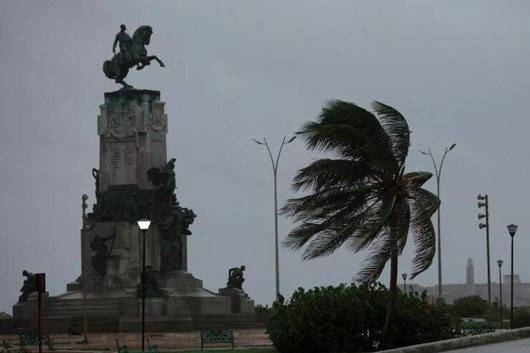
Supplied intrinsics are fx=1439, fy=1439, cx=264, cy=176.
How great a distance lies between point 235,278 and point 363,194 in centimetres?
3383

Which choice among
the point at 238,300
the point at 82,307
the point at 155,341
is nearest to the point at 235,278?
the point at 238,300

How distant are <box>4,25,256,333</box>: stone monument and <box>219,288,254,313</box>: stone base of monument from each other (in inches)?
1.8

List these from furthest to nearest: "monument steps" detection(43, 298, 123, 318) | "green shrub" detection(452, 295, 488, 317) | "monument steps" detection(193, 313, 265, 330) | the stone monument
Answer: "green shrub" detection(452, 295, 488, 317)
the stone monument
"monument steps" detection(43, 298, 123, 318)
"monument steps" detection(193, 313, 265, 330)

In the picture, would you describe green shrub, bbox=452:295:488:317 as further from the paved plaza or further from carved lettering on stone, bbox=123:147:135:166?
the paved plaza

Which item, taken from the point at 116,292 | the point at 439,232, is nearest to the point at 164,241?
the point at 116,292

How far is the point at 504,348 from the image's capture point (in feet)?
102

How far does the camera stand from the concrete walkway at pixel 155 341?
150 feet

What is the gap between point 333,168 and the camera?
3559cm

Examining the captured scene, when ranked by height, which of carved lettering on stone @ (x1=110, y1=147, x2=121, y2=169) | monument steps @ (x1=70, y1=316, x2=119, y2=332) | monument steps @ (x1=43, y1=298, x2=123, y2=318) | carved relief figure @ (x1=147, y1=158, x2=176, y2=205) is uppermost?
carved lettering on stone @ (x1=110, y1=147, x2=121, y2=169)

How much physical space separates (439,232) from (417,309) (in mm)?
33006

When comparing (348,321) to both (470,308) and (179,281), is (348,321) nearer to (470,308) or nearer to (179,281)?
(179,281)

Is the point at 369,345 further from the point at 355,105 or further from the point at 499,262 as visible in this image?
the point at 499,262

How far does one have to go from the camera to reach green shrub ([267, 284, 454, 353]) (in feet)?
116

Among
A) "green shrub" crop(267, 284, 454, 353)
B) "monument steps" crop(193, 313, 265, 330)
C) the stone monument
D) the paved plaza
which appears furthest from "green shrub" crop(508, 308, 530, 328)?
the paved plaza
